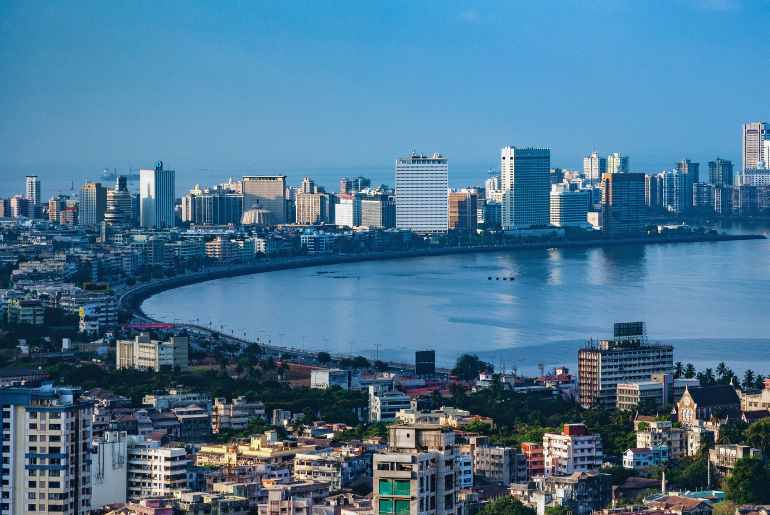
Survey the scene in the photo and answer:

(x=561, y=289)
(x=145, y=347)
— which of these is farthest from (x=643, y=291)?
(x=145, y=347)

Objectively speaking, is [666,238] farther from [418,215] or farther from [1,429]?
[1,429]

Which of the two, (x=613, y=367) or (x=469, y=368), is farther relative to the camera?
(x=469, y=368)

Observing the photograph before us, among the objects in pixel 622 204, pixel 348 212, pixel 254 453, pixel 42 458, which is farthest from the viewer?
pixel 348 212

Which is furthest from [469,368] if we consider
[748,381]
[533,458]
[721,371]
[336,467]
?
[336,467]

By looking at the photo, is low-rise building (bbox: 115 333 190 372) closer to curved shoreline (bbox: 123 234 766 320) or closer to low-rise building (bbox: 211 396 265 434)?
low-rise building (bbox: 211 396 265 434)

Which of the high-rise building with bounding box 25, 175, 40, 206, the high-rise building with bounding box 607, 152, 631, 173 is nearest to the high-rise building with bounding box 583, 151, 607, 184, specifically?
the high-rise building with bounding box 607, 152, 631, 173

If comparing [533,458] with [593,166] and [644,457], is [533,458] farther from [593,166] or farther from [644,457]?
[593,166]

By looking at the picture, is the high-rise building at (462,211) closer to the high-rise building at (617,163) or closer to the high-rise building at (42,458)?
the high-rise building at (617,163)
